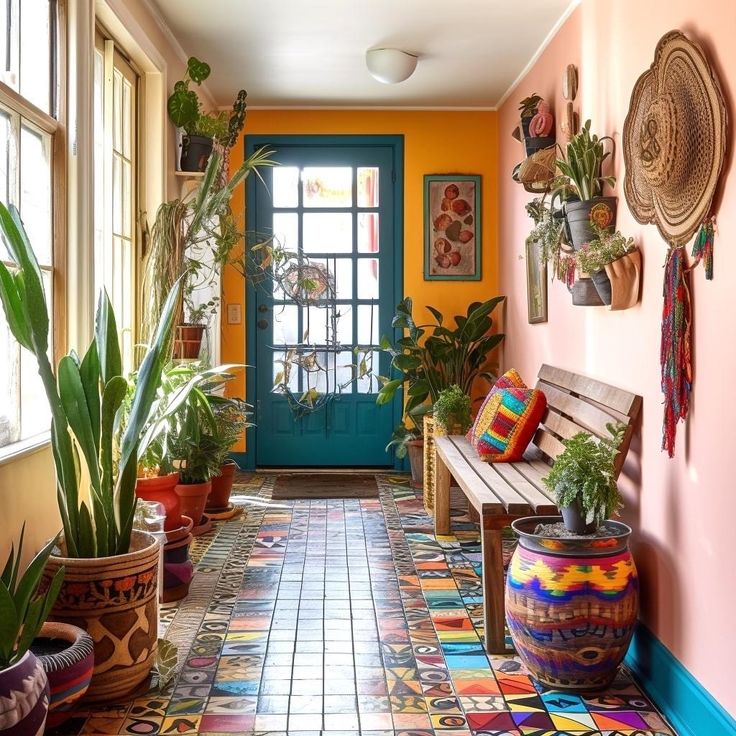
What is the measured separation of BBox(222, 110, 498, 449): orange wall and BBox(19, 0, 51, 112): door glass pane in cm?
306

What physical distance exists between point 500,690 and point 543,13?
10.4ft

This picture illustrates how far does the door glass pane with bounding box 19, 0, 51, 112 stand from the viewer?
285 cm

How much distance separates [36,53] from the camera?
9.70ft

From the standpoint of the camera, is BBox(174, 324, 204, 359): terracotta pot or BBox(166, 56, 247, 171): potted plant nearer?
BBox(174, 324, 204, 359): terracotta pot

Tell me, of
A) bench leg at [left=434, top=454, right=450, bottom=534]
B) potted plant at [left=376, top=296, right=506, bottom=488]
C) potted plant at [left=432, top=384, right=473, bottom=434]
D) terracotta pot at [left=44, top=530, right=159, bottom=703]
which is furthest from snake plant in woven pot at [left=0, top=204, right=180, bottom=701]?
potted plant at [left=376, top=296, right=506, bottom=488]

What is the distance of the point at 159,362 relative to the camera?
100 inches

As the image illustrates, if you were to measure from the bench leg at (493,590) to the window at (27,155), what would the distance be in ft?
5.21

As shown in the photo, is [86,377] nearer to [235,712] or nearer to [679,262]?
[235,712]

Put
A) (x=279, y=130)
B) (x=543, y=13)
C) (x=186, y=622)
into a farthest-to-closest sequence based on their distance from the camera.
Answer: (x=279, y=130) → (x=543, y=13) → (x=186, y=622)

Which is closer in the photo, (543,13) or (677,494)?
(677,494)

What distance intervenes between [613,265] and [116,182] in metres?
2.32

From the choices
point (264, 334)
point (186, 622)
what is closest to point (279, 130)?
point (264, 334)

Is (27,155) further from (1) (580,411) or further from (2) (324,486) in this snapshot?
(2) (324,486)

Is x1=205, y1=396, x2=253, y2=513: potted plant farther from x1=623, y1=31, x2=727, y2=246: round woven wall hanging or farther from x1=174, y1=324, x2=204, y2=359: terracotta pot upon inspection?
x1=623, y1=31, x2=727, y2=246: round woven wall hanging
